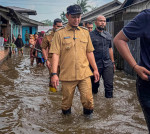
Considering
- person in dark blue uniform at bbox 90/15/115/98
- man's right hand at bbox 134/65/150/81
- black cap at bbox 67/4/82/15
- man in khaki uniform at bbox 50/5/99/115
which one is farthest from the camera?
person in dark blue uniform at bbox 90/15/115/98

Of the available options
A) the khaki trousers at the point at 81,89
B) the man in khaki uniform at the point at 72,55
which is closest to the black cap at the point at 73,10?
the man in khaki uniform at the point at 72,55

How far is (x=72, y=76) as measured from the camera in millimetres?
4691

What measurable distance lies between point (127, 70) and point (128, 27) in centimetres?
872

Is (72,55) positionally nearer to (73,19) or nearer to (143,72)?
(73,19)

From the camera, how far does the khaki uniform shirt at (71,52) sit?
470 cm

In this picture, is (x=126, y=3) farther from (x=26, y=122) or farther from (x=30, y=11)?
(x=30, y=11)

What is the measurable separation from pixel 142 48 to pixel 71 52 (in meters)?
2.09

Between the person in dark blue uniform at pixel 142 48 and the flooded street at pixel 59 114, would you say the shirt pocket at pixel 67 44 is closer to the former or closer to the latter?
the flooded street at pixel 59 114

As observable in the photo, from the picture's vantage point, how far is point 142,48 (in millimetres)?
2770

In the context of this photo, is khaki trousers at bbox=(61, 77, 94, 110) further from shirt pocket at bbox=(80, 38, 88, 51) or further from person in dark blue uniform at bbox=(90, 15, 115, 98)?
person in dark blue uniform at bbox=(90, 15, 115, 98)

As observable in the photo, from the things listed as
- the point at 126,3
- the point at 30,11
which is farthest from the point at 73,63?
the point at 30,11

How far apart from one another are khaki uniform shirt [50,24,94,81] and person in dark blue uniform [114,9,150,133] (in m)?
1.94

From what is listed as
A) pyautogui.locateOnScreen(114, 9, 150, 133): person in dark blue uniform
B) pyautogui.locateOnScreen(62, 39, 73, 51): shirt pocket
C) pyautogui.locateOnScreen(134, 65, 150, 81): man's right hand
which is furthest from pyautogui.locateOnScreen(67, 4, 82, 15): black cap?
pyautogui.locateOnScreen(134, 65, 150, 81): man's right hand

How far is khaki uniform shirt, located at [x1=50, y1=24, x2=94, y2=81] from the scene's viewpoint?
470 cm
